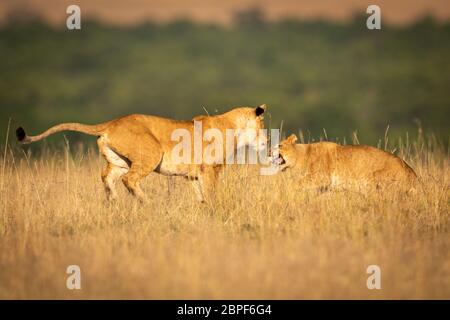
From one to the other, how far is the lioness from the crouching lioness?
19.0 inches

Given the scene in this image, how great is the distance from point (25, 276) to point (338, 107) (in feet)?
131

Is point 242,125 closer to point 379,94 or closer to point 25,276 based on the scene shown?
point 25,276

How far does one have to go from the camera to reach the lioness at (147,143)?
29.9 ft

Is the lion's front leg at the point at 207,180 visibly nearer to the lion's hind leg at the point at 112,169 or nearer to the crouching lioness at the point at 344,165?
the lion's hind leg at the point at 112,169

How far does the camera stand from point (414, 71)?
57.4 m

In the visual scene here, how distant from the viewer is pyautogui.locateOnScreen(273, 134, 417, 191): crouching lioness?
938 centimetres

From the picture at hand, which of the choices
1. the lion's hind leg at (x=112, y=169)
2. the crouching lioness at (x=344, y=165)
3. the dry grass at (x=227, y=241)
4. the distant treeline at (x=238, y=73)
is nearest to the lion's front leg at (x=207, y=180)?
the dry grass at (x=227, y=241)

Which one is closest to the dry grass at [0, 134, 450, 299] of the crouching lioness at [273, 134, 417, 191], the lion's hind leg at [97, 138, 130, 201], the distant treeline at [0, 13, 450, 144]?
the lion's hind leg at [97, 138, 130, 201]

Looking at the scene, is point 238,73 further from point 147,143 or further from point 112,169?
point 147,143

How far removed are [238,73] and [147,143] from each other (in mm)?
57194

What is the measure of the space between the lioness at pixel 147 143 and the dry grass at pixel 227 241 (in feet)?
0.69

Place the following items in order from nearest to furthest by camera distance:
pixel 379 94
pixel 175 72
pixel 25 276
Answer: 1. pixel 25 276
2. pixel 379 94
3. pixel 175 72

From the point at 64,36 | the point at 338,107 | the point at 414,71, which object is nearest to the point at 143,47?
the point at 64,36

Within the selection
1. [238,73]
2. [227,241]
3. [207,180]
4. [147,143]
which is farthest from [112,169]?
[238,73]
